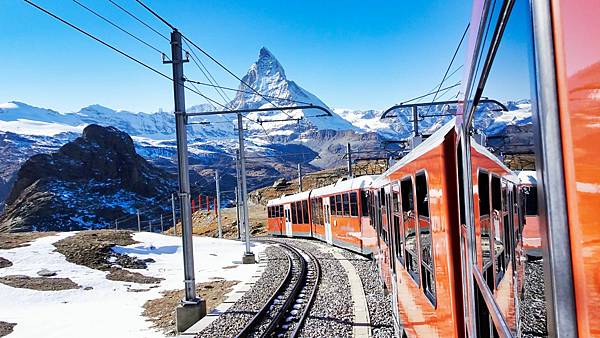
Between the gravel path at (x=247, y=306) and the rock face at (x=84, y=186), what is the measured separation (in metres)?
77.8

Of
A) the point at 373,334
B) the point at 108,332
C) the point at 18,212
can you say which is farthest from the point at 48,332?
the point at 18,212

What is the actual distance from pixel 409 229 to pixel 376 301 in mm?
6783

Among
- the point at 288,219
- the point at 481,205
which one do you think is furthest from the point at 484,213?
the point at 288,219

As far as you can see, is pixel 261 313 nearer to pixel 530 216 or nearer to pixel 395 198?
pixel 395 198

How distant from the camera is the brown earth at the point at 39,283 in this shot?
17906mm

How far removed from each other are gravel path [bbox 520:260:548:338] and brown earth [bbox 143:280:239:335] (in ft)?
33.5

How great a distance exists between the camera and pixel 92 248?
24469 mm

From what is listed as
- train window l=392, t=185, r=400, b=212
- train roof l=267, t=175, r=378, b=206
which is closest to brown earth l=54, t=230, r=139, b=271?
train roof l=267, t=175, r=378, b=206

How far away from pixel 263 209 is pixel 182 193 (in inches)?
2674

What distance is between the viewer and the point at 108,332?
11.7 meters

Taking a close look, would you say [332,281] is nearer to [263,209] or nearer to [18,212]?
[263,209]

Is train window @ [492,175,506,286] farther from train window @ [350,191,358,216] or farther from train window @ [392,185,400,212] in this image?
train window @ [350,191,358,216]

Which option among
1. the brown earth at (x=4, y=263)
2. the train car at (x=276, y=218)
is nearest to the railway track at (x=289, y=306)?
the brown earth at (x=4, y=263)

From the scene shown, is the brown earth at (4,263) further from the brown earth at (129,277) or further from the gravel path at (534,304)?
the gravel path at (534,304)
